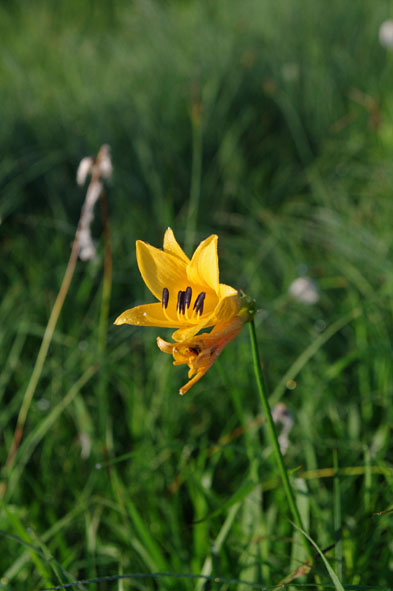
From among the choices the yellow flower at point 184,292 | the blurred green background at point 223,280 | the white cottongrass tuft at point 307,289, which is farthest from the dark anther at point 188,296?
the white cottongrass tuft at point 307,289

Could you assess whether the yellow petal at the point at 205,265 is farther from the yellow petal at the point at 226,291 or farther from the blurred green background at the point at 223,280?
the blurred green background at the point at 223,280

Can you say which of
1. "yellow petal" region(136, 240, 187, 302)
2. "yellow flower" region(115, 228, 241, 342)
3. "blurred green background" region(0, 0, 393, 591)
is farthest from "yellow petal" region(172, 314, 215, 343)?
"blurred green background" region(0, 0, 393, 591)

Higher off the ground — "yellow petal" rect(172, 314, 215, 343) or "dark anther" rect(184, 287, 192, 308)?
"dark anther" rect(184, 287, 192, 308)

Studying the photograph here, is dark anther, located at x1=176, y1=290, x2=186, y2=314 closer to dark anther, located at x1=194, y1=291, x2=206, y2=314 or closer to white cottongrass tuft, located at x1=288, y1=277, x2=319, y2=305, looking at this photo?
dark anther, located at x1=194, y1=291, x2=206, y2=314

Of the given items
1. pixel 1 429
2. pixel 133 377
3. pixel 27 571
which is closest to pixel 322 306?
pixel 133 377

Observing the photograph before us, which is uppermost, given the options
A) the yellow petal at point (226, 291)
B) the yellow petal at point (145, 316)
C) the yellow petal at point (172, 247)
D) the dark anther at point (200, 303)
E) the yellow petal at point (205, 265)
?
the yellow petal at point (172, 247)

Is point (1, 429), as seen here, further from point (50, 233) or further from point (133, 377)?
point (50, 233)
